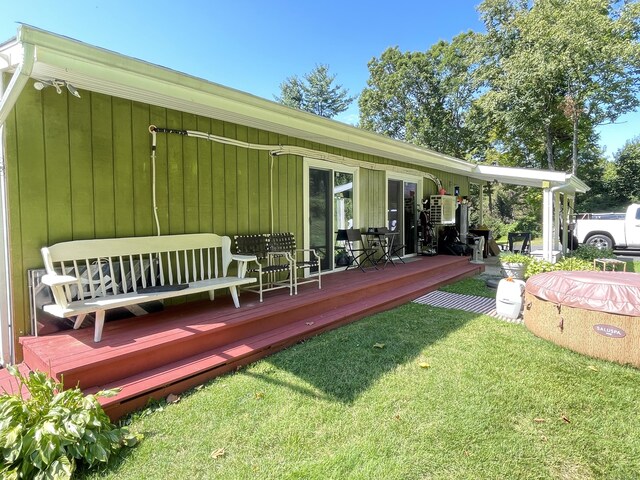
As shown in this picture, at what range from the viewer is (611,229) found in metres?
10.9

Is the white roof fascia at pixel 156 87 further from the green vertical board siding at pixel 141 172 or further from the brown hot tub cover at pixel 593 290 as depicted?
the brown hot tub cover at pixel 593 290

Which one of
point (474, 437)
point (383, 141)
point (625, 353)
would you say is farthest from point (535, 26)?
point (474, 437)

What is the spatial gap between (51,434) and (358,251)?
537 centimetres

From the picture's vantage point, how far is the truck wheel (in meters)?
11.0

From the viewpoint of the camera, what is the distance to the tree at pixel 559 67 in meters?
14.2

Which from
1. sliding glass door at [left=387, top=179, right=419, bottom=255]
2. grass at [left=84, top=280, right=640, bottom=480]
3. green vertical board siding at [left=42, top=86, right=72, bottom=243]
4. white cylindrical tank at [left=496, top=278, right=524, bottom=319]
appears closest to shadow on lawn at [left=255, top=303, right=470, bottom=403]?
grass at [left=84, top=280, right=640, bottom=480]

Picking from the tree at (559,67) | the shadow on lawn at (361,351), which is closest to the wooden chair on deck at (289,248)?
the shadow on lawn at (361,351)

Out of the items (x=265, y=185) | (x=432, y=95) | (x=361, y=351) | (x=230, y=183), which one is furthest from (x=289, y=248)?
(x=432, y=95)

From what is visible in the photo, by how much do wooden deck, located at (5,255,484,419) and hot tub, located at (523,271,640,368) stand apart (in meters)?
1.84

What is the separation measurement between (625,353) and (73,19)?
7.57 m

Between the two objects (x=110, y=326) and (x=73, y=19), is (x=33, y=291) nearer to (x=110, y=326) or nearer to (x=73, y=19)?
(x=110, y=326)

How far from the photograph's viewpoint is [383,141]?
18.9 ft

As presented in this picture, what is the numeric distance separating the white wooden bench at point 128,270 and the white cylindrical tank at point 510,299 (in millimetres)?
3140

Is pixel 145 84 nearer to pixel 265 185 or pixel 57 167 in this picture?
pixel 57 167
